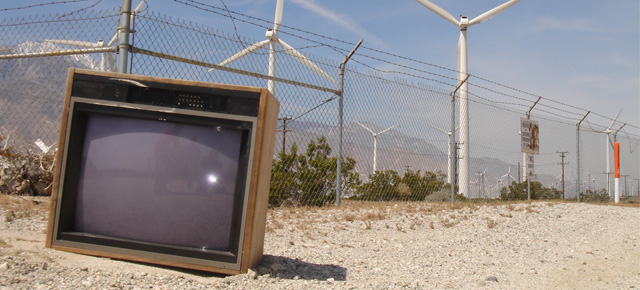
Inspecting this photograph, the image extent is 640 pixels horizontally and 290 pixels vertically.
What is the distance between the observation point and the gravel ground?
8.21 ft

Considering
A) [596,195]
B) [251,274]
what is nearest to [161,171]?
[251,274]

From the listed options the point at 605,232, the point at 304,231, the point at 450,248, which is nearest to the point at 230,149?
the point at 304,231

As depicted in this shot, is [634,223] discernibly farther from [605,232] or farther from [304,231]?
[304,231]

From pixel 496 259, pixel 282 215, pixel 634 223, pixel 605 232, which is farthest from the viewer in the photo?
pixel 634 223

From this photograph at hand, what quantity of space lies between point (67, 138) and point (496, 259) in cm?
352

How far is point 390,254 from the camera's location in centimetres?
418

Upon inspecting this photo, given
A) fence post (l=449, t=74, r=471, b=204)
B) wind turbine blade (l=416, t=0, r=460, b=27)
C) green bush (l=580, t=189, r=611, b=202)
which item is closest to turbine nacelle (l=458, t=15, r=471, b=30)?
wind turbine blade (l=416, t=0, r=460, b=27)

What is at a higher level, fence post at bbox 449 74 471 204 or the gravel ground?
fence post at bbox 449 74 471 204

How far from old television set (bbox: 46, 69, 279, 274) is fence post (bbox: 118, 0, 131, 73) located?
1.78 m

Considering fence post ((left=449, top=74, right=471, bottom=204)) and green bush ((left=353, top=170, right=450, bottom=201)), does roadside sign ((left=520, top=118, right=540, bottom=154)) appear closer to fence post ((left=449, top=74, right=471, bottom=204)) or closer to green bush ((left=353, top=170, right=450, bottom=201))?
fence post ((left=449, top=74, right=471, bottom=204))

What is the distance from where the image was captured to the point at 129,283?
7.85 feet

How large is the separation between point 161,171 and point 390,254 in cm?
226

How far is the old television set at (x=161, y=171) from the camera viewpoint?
8.29 feet

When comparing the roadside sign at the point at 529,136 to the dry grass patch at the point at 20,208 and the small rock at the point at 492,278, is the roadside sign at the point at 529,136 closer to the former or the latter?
the small rock at the point at 492,278
